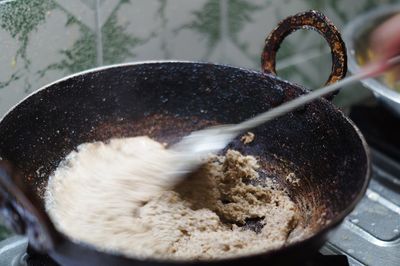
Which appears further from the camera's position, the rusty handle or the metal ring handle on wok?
the metal ring handle on wok

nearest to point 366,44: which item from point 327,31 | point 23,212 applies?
point 327,31

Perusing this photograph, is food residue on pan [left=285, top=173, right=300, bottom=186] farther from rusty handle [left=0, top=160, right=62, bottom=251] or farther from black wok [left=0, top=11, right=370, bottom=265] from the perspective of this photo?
rusty handle [left=0, top=160, right=62, bottom=251]

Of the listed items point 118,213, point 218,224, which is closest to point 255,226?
point 218,224

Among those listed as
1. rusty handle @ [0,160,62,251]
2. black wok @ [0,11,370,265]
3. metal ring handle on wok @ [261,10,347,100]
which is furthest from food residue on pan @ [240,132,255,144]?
rusty handle @ [0,160,62,251]

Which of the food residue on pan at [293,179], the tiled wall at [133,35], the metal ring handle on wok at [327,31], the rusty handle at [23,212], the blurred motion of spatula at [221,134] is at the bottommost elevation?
the rusty handle at [23,212]

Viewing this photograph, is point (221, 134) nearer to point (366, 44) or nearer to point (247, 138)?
point (247, 138)

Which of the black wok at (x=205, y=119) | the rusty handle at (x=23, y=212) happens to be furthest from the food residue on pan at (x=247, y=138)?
the rusty handle at (x=23, y=212)

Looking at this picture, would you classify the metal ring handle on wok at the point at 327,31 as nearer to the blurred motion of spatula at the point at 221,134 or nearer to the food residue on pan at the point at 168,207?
the blurred motion of spatula at the point at 221,134
